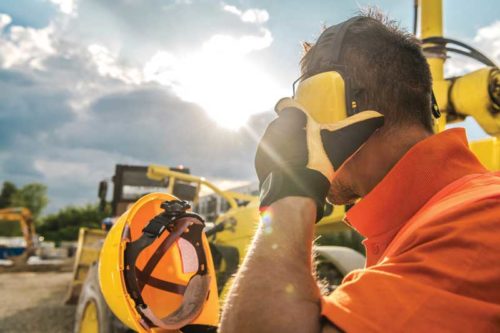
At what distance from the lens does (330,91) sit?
1.20 m

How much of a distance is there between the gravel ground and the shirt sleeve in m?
7.31

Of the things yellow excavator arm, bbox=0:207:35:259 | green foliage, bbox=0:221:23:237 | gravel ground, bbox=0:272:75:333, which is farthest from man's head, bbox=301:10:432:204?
green foliage, bbox=0:221:23:237

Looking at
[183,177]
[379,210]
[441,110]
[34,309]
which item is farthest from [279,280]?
[34,309]

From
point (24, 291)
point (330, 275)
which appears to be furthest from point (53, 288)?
point (330, 275)

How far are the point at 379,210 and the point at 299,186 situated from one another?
300 millimetres

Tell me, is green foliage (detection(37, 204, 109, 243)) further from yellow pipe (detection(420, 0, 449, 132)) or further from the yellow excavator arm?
yellow pipe (detection(420, 0, 449, 132))

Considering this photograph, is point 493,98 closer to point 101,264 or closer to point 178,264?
point 178,264

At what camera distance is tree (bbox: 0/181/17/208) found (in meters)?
61.2

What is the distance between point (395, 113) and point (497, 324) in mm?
613

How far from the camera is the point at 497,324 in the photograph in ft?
2.70

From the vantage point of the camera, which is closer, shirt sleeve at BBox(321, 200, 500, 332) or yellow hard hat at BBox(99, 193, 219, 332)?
shirt sleeve at BBox(321, 200, 500, 332)

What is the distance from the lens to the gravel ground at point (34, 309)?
24.1 ft

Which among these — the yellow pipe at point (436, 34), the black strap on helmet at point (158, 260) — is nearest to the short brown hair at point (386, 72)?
the black strap on helmet at point (158, 260)

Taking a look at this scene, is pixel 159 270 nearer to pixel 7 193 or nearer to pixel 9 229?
pixel 9 229
